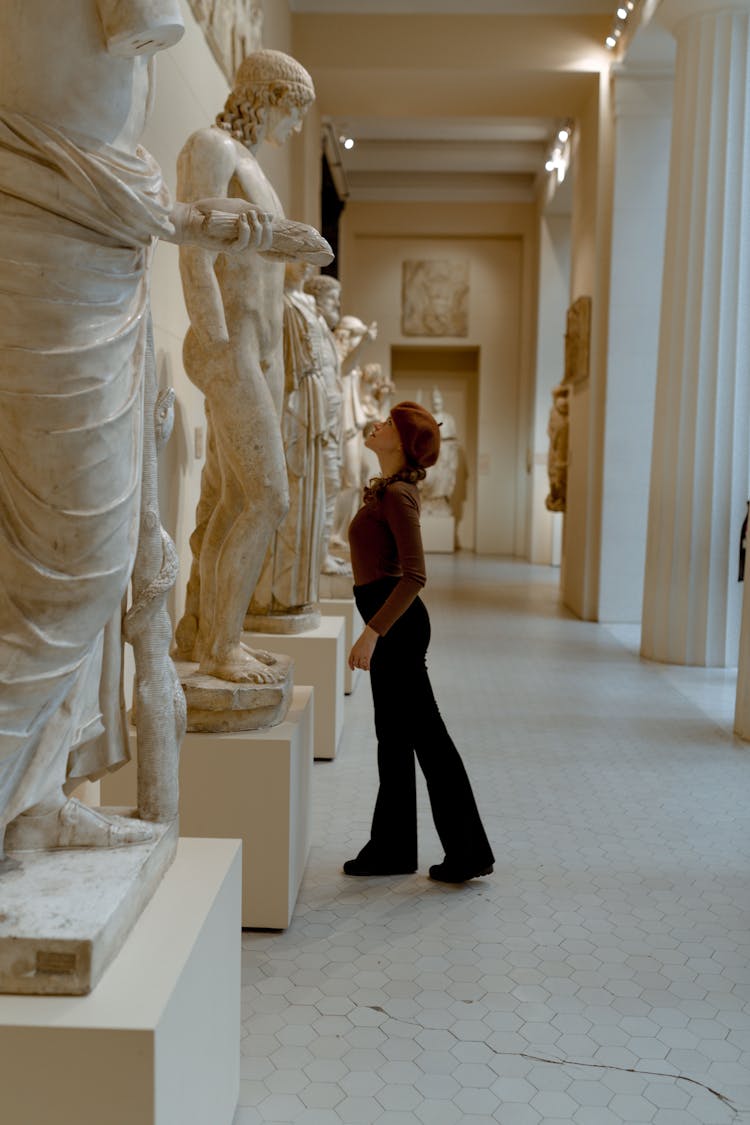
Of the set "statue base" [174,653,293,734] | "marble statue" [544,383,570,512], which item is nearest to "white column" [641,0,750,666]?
"marble statue" [544,383,570,512]

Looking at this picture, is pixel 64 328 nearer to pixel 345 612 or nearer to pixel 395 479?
pixel 395 479

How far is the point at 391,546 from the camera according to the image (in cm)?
426

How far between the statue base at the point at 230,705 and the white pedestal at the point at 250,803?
60 millimetres

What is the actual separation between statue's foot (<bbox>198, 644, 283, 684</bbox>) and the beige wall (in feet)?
59.0

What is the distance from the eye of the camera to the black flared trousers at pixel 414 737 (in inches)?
166

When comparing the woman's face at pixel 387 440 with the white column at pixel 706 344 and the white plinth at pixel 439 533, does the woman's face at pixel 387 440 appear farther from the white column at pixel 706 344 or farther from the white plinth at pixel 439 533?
the white plinth at pixel 439 533

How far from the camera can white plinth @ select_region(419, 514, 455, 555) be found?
2202 centimetres

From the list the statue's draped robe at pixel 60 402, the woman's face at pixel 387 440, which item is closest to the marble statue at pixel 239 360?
the woman's face at pixel 387 440

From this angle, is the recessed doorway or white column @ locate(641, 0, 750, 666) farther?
the recessed doorway

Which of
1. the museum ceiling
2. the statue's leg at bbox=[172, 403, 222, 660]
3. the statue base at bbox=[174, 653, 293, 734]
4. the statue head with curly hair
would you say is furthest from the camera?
the museum ceiling

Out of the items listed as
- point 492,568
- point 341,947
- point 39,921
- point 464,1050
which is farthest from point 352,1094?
point 492,568

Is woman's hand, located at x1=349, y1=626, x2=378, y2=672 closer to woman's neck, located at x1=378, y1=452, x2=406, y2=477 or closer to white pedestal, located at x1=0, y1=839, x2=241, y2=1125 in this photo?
woman's neck, located at x1=378, y1=452, x2=406, y2=477

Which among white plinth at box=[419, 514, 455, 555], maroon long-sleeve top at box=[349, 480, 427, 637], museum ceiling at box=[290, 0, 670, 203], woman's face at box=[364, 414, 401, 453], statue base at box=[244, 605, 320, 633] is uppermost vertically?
museum ceiling at box=[290, 0, 670, 203]

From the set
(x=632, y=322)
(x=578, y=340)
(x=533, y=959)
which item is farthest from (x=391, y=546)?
(x=578, y=340)
